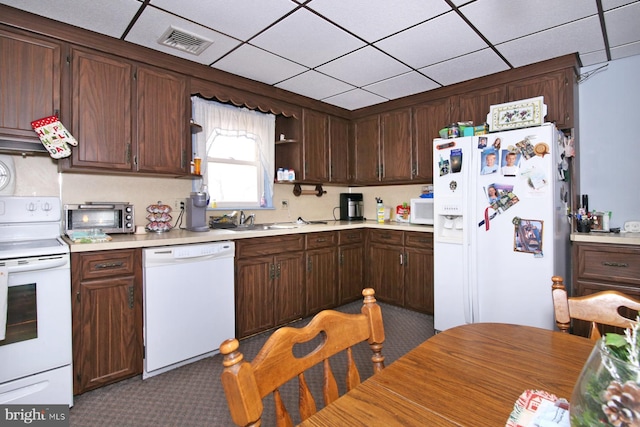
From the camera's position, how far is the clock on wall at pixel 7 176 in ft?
7.35

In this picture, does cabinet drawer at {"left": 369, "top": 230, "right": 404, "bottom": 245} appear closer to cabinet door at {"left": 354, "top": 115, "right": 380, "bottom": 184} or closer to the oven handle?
cabinet door at {"left": 354, "top": 115, "right": 380, "bottom": 184}

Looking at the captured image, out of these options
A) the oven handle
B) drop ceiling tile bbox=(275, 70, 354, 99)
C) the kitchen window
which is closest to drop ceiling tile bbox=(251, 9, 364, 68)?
drop ceiling tile bbox=(275, 70, 354, 99)

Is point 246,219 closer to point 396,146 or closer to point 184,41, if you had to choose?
point 184,41

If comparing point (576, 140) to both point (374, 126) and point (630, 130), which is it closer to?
point (630, 130)

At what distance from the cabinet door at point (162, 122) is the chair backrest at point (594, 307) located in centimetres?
270

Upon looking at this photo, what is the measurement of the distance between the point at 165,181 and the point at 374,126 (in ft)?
8.28

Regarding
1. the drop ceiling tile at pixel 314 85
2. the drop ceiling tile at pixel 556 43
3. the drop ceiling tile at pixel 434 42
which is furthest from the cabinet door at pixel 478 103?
the drop ceiling tile at pixel 314 85

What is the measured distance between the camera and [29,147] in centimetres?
220

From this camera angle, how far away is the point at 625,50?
104 inches

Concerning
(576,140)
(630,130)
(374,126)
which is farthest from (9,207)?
(630,130)

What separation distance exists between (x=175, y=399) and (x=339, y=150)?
3167 millimetres

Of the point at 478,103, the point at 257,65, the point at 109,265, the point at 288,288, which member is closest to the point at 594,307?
the point at 288,288

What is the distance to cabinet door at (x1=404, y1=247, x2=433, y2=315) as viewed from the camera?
3.37 metres

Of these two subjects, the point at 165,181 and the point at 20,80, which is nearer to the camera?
the point at 20,80
